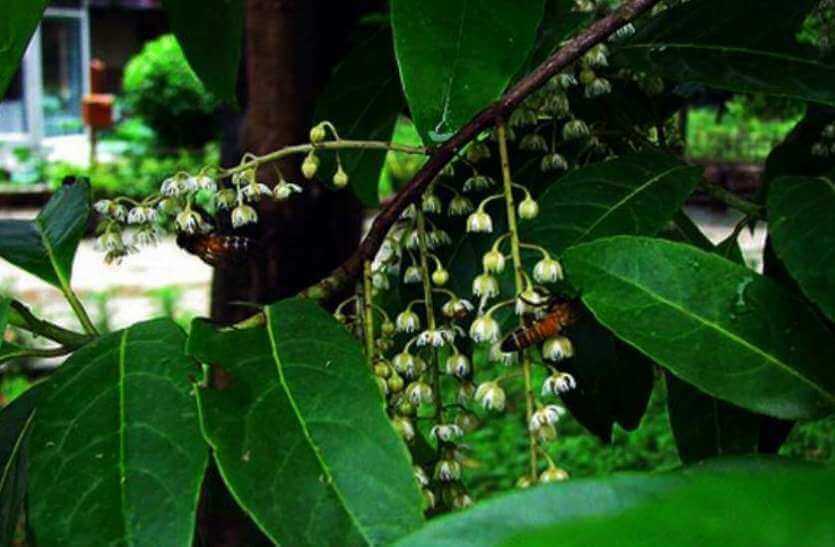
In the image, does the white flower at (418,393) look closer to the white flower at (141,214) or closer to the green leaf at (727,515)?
the white flower at (141,214)

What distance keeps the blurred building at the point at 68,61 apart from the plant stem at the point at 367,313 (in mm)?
14322

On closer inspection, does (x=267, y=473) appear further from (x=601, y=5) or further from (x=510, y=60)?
→ (x=601, y=5)

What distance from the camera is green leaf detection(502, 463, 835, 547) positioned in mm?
255

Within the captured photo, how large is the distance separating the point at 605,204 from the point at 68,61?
1613 centimetres

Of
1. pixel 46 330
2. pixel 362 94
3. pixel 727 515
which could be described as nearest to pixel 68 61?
pixel 362 94

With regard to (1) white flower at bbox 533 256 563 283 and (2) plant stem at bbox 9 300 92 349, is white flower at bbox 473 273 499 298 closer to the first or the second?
(1) white flower at bbox 533 256 563 283

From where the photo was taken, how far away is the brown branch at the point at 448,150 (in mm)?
838

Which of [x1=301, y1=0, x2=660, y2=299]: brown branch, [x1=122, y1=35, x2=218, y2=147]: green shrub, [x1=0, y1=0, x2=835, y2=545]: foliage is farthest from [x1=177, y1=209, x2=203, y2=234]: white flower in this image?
[x1=122, y1=35, x2=218, y2=147]: green shrub

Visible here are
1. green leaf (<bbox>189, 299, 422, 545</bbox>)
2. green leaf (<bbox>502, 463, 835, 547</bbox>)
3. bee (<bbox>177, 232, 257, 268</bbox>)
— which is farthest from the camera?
bee (<bbox>177, 232, 257, 268</bbox>)

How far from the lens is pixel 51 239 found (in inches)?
41.0

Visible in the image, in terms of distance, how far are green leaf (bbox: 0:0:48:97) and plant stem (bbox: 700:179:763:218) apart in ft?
1.81

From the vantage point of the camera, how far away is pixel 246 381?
76 centimetres

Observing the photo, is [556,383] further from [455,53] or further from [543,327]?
[455,53]

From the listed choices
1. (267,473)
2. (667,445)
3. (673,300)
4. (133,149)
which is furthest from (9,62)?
(133,149)
